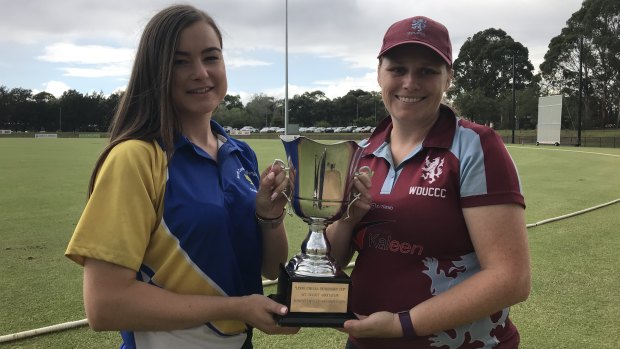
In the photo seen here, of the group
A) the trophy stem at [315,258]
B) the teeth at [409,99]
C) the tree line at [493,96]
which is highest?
the tree line at [493,96]

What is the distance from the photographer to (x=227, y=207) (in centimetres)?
181

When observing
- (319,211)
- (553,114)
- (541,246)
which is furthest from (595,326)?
(553,114)

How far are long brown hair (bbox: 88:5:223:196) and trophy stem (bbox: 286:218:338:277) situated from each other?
1.90 ft

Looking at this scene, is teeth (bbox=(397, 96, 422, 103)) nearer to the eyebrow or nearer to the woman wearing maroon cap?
the woman wearing maroon cap

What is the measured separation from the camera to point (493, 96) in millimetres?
79062

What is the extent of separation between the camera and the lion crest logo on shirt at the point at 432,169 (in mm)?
1751

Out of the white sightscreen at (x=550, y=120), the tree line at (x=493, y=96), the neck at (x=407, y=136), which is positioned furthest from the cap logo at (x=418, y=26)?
the tree line at (x=493, y=96)

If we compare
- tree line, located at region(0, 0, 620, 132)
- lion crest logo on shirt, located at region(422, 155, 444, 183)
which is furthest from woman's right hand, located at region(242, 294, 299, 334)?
tree line, located at region(0, 0, 620, 132)

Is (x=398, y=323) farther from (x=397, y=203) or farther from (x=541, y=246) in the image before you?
(x=541, y=246)

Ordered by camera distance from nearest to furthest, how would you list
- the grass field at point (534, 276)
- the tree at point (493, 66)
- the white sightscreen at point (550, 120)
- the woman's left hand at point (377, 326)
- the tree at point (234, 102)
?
the woman's left hand at point (377, 326), the grass field at point (534, 276), the white sightscreen at point (550, 120), the tree at point (493, 66), the tree at point (234, 102)

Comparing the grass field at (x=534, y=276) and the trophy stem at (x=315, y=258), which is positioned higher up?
the trophy stem at (x=315, y=258)

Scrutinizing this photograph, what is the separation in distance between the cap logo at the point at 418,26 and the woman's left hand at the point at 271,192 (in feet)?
2.24

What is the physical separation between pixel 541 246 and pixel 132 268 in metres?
6.16

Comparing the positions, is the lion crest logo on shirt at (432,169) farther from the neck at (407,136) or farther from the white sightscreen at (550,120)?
the white sightscreen at (550,120)
